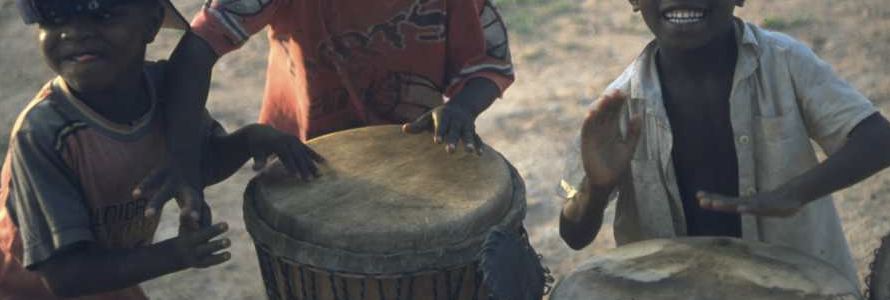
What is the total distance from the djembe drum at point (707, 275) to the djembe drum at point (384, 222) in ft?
0.86

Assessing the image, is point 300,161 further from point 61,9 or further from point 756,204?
point 756,204

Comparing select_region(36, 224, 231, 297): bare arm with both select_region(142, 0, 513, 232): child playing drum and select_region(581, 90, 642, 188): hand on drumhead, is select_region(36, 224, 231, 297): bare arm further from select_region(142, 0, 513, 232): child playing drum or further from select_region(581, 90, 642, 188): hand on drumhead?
select_region(581, 90, 642, 188): hand on drumhead

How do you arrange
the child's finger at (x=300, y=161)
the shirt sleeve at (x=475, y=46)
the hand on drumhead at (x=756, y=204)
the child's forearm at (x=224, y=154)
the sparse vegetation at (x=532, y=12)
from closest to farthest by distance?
the hand on drumhead at (x=756, y=204)
the child's finger at (x=300, y=161)
the child's forearm at (x=224, y=154)
the shirt sleeve at (x=475, y=46)
the sparse vegetation at (x=532, y=12)

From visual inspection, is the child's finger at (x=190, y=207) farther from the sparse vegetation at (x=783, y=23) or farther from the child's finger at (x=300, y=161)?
the sparse vegetation at (x=783, y=23)

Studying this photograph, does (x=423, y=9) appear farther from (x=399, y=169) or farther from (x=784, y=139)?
(x=784, y=139)

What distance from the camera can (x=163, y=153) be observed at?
3.02 meters

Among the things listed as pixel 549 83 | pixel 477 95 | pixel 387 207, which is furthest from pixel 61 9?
pixel 549 83

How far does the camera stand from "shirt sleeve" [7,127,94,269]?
276cm

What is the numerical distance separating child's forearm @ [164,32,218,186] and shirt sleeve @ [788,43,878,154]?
4.21 ft

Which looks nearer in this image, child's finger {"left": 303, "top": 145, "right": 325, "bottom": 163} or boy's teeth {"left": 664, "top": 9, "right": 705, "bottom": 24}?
boy's teeth {"left": 664, "top": 9, "right": 705, "bottom": 24}

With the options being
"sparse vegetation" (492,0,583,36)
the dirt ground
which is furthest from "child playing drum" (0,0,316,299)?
"sparse vegetation" (492,0,583,36)

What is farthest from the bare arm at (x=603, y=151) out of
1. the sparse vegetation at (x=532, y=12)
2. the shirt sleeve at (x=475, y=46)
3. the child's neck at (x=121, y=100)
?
the sparse vegetation at (x=532, y=12)

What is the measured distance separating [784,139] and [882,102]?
279cm

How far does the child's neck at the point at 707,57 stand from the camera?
9.52 feet
